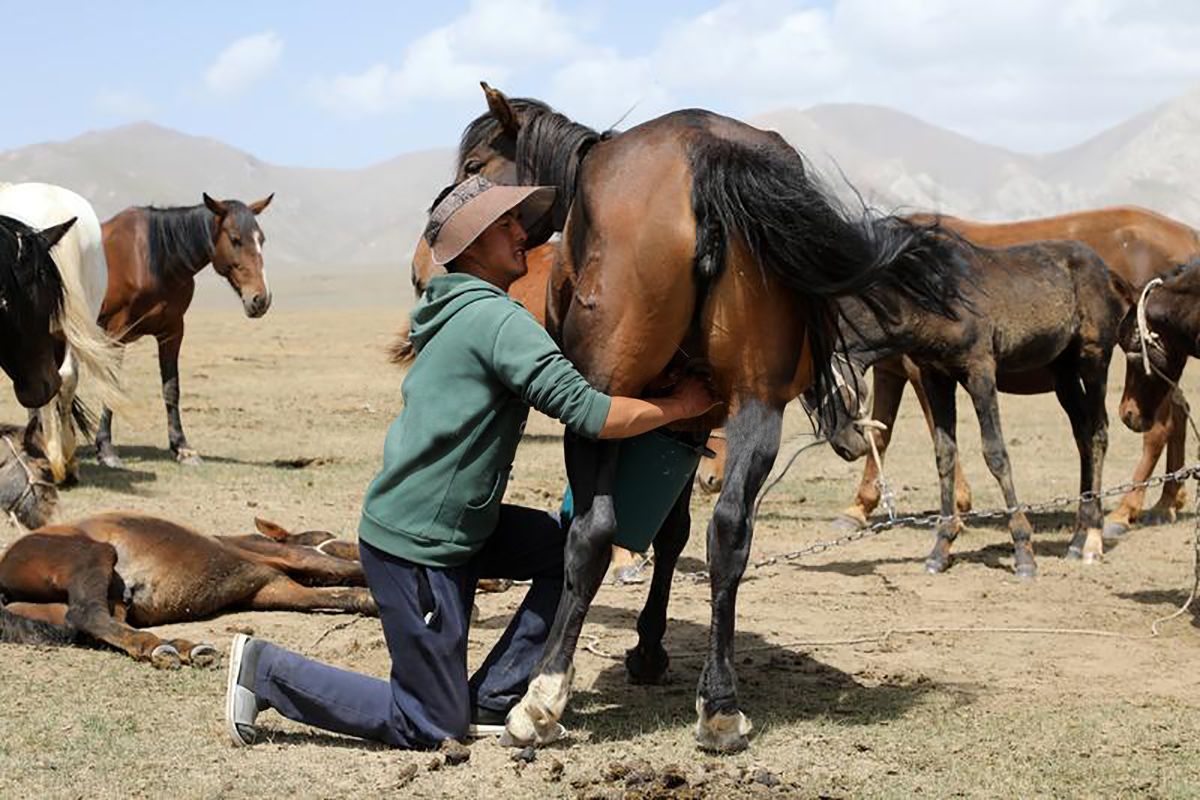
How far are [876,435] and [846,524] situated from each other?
0.92 metres

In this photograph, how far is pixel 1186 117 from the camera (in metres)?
133

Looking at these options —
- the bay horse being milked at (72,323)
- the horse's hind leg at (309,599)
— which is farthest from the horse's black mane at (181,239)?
the horse's hind leg at (309,599)

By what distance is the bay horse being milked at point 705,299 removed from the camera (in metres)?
4.66

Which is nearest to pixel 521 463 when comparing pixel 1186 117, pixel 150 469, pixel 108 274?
pixel 150 469

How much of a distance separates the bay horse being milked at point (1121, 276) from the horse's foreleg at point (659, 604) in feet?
15.1

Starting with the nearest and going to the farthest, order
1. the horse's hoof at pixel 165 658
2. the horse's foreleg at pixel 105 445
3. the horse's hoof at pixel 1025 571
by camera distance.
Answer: the horse's hoof at pixel 165 658 < the horse's hoof at pixel 1025 571 < the horse's foreleg at pixel 105 445

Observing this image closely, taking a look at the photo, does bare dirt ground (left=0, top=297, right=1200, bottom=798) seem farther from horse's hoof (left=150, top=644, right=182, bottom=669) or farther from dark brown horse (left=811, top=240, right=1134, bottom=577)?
dark brown horse (left=811, top=240, right=1134, bottom=577)

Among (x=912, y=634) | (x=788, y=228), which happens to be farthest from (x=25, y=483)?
(x=788, y=228)

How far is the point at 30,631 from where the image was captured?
6125 mm

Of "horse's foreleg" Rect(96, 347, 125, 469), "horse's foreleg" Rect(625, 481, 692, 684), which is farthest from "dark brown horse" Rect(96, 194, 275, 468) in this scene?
"horse's foreleg" Rect(625, 481, 692, 684)

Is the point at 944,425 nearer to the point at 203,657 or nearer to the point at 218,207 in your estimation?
the point at 203,657

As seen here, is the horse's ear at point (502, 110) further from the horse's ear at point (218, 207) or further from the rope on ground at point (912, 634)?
the horse's ear at point (218, 207)

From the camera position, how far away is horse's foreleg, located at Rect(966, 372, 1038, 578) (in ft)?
27.9

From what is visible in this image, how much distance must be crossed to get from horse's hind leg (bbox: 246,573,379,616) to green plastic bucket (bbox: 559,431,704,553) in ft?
7.07
